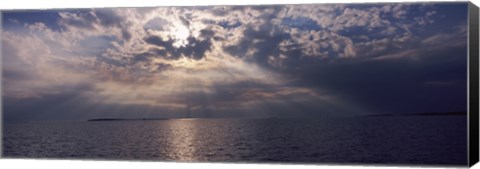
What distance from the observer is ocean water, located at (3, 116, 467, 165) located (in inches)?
773

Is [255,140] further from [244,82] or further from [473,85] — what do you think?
[473,85]

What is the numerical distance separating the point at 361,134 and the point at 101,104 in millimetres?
5224

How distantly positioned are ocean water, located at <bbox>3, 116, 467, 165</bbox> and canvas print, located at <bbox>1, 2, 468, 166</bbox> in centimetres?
4

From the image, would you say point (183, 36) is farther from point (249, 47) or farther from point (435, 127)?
point (435, 127)

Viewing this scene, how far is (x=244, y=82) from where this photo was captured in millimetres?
20219

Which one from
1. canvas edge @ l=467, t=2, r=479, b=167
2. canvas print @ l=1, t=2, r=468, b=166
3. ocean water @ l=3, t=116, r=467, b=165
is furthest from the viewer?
ocean water @ l=3, t=116, r=467, b=165

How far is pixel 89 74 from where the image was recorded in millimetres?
20781

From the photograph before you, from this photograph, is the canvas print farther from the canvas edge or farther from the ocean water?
the canvas edge

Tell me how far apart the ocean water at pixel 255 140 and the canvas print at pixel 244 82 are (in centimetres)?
4

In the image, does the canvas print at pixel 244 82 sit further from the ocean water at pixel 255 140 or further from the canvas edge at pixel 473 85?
the canvas edge at pixel 473 85

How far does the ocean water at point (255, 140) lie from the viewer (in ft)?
64.4

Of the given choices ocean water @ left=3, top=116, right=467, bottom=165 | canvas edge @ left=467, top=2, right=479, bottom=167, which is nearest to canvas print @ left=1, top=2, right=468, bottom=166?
ocean water @ left=3, top=116, right=467, bottom=165

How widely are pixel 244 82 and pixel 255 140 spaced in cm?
121

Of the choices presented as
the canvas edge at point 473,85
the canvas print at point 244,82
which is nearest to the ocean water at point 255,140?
the canvas print at point 244,82
